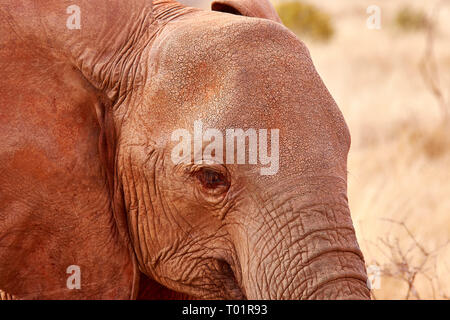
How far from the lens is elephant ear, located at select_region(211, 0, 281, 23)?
2.94 meters

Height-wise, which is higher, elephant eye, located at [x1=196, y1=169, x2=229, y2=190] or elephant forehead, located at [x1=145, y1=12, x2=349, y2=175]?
elephant forehead, located at [x1=145, y1=12, x2=349, y2=175]

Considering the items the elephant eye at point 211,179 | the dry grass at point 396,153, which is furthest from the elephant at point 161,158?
the dry grass at point 396,153

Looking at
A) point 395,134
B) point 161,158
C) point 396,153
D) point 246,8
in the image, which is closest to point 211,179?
point 161,158

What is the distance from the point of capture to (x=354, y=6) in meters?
21.9

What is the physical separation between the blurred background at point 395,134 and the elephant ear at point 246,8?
447 mm

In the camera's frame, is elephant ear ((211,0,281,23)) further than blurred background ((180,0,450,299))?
No

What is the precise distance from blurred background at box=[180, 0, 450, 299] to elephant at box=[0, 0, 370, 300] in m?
0.42

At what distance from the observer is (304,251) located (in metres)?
2.46

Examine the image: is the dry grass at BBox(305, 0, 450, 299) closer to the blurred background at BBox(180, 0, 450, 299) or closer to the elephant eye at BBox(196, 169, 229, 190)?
the blurred background at BBox(180, 0, 450, 299)

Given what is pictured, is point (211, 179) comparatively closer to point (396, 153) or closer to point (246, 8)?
point (246, 8)

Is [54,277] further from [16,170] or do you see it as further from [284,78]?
[284,78]

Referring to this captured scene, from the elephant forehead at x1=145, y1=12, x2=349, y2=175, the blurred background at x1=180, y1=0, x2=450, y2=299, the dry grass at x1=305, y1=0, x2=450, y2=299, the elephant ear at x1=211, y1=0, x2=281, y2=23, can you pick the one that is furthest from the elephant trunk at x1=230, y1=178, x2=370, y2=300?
the dry grass at x1=305, y1=0, x2=450, y2=299

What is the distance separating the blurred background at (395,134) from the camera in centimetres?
496
